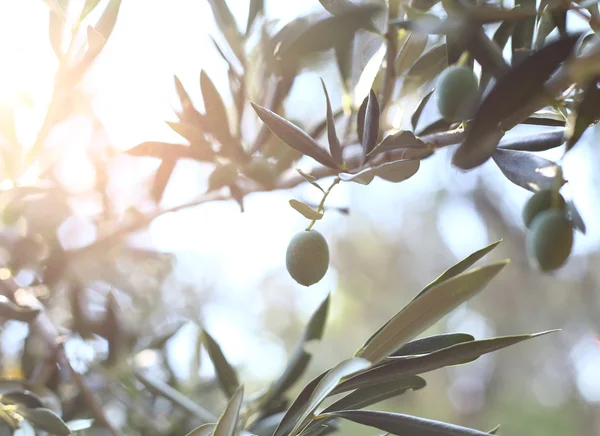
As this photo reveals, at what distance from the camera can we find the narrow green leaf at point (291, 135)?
1.50 ft

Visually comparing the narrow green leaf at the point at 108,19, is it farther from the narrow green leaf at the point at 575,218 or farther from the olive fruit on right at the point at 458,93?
the narrow green leaf at the point at 575,218

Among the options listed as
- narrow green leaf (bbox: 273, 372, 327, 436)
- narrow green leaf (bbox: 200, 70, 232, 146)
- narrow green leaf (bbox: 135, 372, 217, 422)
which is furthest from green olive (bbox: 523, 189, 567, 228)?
narrow green leaf (bbox: 135, 372, 217, 422)

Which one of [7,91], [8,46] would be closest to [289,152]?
[7,91]

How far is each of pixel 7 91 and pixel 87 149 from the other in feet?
0.65

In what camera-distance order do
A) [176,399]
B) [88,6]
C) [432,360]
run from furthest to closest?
[176,399], [88,6], [432,360]

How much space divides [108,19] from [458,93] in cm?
38

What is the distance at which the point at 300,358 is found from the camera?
0.73m

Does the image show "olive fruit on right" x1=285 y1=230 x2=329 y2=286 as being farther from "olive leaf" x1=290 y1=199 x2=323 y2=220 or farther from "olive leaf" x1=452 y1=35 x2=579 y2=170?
"olive leaf" x1=452 y1=35 x2=579 y2=170

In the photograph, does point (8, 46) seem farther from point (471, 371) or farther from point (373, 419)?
point (471, 371)

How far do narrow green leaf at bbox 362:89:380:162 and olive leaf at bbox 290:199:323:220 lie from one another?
6 centimetres

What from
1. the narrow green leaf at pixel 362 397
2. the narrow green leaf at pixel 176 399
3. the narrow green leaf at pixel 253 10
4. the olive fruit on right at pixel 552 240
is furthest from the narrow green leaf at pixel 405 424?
the narrow green leaf at pixel 253 10

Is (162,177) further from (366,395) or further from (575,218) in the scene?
(575,218)

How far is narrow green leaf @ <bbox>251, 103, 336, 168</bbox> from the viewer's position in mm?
456

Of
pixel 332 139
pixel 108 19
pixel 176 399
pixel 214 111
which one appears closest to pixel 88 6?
pixel 108 19
